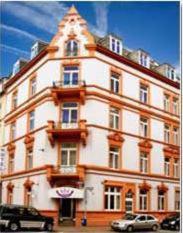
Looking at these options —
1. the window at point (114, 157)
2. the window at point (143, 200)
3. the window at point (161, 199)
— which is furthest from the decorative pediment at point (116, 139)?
the window at point (161, 199)

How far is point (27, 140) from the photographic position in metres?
11.5

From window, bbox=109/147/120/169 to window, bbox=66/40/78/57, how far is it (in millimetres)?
2633

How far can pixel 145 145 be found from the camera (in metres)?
12.1

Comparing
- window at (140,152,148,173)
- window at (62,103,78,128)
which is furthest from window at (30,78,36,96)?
window at (140,152,148,173)

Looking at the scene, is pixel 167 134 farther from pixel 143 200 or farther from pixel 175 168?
pixel 143 200

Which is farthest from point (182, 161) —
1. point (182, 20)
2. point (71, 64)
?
point (71, 64)

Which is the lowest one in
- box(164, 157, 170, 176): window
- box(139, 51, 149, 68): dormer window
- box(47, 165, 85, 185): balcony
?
box(47, 165, 85, 185): balcony

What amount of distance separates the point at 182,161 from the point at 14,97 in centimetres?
691

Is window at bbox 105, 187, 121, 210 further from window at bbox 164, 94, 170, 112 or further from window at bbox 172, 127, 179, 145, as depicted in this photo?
window at bbox 164, 94, 170, 112

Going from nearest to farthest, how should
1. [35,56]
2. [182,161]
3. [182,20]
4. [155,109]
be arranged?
[182,161] → [182,20] → [35,56] → [155,109]

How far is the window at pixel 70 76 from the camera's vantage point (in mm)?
11523

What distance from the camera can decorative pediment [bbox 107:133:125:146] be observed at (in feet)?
38.4

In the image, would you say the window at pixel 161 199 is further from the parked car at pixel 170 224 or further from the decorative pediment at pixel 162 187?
the parked car at pixel 170 224

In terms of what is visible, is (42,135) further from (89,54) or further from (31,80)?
(89,54)
